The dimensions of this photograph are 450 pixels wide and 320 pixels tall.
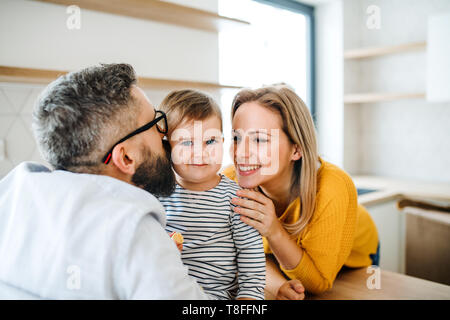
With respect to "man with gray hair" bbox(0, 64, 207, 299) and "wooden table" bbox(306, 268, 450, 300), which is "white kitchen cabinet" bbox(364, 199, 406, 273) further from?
"man with gray hair" bbox(0, 64, 207, 299)

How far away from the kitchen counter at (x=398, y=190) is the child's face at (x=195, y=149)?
160cm

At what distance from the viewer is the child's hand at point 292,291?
1049mm

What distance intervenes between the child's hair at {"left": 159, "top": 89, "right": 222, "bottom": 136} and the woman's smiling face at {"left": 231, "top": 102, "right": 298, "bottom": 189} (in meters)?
0.15

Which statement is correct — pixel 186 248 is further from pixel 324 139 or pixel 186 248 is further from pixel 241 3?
pixel 324 139

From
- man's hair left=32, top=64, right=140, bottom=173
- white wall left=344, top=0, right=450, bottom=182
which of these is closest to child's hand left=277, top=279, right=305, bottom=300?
man's hair left=32, top=64, right=140, bottom=173

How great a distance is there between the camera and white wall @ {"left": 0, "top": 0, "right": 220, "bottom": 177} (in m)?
1.54

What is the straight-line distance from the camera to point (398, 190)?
2.63 meters

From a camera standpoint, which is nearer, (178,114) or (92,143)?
(92,143)

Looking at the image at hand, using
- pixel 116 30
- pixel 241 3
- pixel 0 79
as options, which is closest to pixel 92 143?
pixel 0 79

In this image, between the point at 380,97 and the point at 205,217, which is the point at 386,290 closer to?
the point at 205,217

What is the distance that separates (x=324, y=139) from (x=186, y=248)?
274 cm

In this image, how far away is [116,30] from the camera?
6.02ft

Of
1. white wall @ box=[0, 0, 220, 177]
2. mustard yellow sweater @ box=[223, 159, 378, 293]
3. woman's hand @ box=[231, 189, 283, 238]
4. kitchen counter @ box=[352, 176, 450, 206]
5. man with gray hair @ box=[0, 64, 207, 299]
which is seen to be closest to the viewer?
man with gray hair @ box=[0, 64, 207, 299]

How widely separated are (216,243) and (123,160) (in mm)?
376
